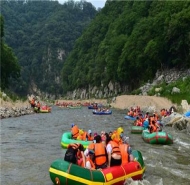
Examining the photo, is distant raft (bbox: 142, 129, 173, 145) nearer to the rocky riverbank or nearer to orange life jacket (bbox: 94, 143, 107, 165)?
orange life jacket (bbox: 94, 143, 107, 165)

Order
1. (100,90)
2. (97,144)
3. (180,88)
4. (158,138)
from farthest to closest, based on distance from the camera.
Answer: (100,90), (180,88), (158,138), (97,144)

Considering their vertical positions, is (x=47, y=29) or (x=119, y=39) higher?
(x=47, y=29)

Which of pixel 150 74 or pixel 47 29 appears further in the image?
pixel 47 29

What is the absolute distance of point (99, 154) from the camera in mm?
11875

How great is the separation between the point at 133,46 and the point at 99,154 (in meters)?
60.9

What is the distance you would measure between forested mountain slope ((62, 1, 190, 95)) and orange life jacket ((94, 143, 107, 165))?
145 ft

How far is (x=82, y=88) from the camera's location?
381 ft

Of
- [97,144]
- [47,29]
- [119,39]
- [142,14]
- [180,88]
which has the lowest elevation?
[97,144]

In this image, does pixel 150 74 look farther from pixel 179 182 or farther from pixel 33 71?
pixel 33 71

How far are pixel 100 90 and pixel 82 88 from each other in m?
18.2

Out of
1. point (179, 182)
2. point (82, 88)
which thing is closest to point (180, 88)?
point (179, 182)

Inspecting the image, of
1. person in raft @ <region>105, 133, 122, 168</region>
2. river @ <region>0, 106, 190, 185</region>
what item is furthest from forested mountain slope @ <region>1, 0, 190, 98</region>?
person in raft @ <region>105, 133, 122, 168</region>

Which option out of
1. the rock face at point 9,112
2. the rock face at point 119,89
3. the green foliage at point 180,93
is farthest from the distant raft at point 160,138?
the rock face at point 119,89

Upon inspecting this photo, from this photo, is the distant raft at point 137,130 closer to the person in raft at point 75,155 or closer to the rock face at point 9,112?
the person in raft at point 75,155
